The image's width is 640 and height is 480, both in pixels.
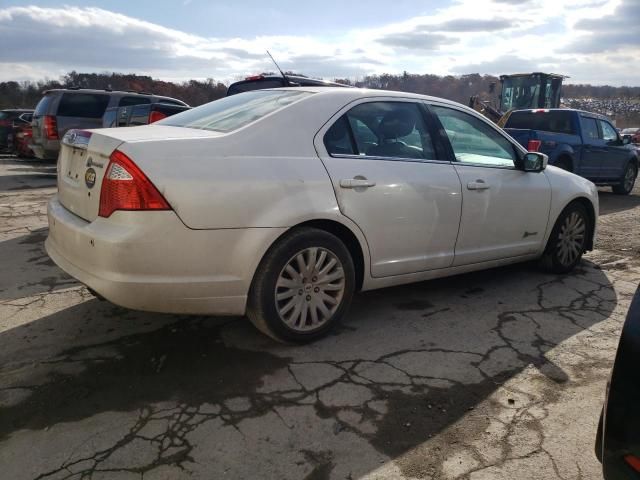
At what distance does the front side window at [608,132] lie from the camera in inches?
Answer: 433

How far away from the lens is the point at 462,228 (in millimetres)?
4012

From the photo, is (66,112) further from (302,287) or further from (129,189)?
(302,287)

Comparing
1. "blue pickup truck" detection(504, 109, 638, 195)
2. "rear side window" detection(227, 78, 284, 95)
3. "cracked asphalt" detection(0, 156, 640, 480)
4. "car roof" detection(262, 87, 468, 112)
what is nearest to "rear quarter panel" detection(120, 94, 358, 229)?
"car roof" detection(262, 87, 468, 112)

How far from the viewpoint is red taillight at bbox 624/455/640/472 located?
1.63 metres

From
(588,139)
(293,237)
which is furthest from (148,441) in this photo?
(588,139)

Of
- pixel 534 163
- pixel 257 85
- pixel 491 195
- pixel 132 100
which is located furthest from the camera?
pixel 132 100

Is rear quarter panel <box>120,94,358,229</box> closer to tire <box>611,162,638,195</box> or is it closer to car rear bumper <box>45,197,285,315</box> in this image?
car rear bumper <box>45,197,285,315</box>

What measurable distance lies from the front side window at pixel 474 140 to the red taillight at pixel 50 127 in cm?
986

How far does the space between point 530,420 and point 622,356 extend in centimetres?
105

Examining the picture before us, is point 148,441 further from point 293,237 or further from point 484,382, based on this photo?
point 484,382

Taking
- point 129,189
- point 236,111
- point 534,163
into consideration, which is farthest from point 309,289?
point 534,163

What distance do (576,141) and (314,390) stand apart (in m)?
9.23

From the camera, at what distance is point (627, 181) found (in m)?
11.9

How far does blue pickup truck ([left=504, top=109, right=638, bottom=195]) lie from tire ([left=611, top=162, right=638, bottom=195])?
0.10 m
